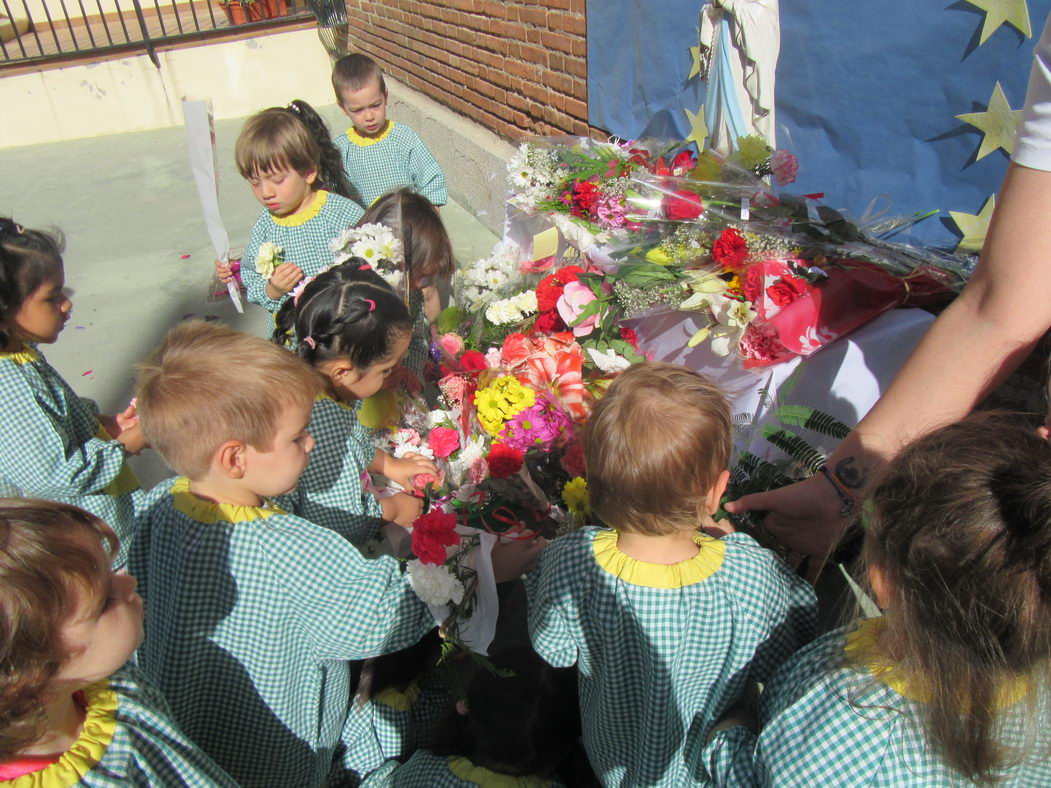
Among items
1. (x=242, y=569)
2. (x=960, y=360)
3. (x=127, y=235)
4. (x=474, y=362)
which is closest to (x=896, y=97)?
(x=960, y=360)

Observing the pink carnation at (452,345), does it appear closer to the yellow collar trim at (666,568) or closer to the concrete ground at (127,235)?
the yellow collar trim at (666,568)

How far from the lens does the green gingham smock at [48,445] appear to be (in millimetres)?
2117

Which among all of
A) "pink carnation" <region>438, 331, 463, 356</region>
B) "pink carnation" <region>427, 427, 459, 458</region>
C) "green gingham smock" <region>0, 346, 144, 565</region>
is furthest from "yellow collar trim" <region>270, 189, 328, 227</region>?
"pink carnation" <region>427, 427, 459, 458</region>

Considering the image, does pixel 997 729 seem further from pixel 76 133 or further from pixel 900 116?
pixel 76 133

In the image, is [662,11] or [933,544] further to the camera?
[662,11]

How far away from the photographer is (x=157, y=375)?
5.19ft

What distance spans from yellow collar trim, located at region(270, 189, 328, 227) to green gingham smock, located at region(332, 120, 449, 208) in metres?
0.74

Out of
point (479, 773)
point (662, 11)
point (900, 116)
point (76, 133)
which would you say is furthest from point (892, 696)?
point (76, 133)

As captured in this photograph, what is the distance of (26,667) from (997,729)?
4.24 ft

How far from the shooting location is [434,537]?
1.63 m

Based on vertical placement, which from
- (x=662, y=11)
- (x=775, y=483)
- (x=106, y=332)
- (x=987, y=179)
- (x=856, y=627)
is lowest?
(x=106, y=332)

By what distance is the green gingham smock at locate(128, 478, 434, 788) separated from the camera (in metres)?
1.55

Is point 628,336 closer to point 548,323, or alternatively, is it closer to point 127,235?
point 548,323

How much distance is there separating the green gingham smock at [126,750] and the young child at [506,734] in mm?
534
